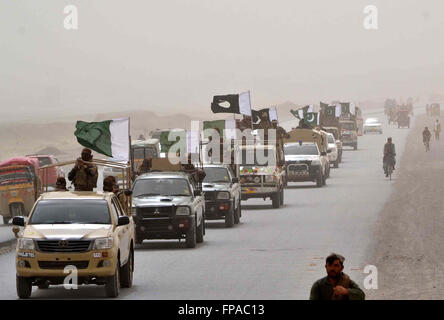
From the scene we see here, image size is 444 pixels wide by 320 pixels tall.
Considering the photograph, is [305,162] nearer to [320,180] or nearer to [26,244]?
[320,180]

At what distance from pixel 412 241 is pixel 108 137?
23.8ft

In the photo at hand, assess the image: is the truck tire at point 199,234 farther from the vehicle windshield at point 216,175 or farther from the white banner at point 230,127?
the white banner at point 230,127

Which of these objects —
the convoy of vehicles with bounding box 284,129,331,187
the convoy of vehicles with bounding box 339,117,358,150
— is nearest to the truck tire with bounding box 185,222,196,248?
the convoy of vehicles with bounding box 284,129,331,187

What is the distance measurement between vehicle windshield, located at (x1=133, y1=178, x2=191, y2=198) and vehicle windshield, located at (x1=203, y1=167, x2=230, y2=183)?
5.81 m

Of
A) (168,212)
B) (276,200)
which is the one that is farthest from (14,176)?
(168,212)

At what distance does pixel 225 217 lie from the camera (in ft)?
113

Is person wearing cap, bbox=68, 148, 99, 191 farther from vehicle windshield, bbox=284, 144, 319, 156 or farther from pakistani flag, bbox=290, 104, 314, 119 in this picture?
pakistani flag, bbox=290, 104, 314, 119
